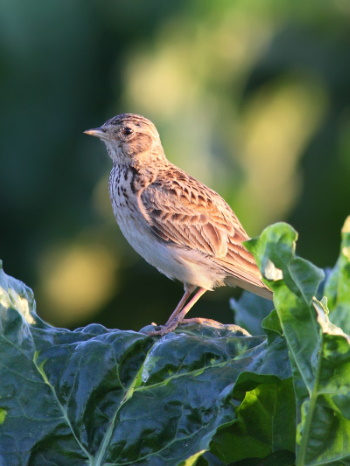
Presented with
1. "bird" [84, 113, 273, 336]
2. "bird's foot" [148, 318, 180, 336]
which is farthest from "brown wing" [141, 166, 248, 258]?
"bird's foot" [148, 318, 180, 336]

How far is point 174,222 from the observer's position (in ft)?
20.8

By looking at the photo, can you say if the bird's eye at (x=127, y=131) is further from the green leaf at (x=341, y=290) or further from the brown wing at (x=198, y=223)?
the green leaf at (x=341, y=290)

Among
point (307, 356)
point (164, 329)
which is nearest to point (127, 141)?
point (164, 329)

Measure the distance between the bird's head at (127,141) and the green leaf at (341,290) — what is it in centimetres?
393

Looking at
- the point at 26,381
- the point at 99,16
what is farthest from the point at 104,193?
the point at 26,381

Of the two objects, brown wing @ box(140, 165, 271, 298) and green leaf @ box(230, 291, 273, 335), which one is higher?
green leaf @ box(230, 291, 273, 335)

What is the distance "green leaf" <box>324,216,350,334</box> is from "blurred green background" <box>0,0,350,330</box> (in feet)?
28.3

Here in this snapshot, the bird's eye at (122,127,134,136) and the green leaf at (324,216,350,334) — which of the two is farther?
the bird's eye at (122,127,134,136)

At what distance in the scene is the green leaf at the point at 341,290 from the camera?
2.70 m

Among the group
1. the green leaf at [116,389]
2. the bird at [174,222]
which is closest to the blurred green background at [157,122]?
the bird at [174,222]

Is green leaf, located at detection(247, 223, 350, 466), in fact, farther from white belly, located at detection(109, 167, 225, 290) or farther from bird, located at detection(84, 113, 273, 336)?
white belly, located at detection(109, 167, 225, 290)

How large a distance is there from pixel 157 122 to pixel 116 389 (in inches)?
365

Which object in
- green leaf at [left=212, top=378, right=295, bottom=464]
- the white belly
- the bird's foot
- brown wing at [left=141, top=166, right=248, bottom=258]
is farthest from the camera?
brown wing at [left=141, top=166, right=248, bottom=258]

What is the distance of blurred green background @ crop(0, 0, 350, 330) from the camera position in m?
12.1
